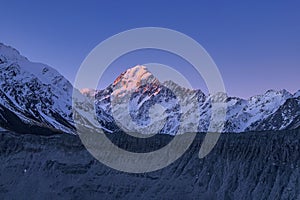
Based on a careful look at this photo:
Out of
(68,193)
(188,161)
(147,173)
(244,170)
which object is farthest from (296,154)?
(68,193)

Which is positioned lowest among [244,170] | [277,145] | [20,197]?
[20,197]

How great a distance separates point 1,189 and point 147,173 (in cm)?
2811

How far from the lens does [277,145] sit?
76.4 meters

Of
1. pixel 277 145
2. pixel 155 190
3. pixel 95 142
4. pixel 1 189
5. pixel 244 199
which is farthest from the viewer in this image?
pixel 95 142

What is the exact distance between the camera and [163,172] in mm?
86250

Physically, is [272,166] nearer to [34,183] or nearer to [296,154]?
[296,154]

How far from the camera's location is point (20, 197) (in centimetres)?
8631

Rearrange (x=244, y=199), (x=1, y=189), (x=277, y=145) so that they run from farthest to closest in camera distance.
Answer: (x=1, y=189) < (x=277, y=145) < (x=244, y=199)

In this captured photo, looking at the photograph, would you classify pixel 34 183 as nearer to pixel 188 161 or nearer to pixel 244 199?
pixel 188 161

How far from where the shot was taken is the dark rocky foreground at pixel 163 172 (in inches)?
2872

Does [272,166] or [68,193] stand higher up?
[272,166]

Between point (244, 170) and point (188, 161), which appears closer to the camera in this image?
point (244, 170)

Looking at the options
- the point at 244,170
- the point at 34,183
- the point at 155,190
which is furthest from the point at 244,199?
the point at 34,183

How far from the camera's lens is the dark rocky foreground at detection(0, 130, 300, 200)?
72.9 m
